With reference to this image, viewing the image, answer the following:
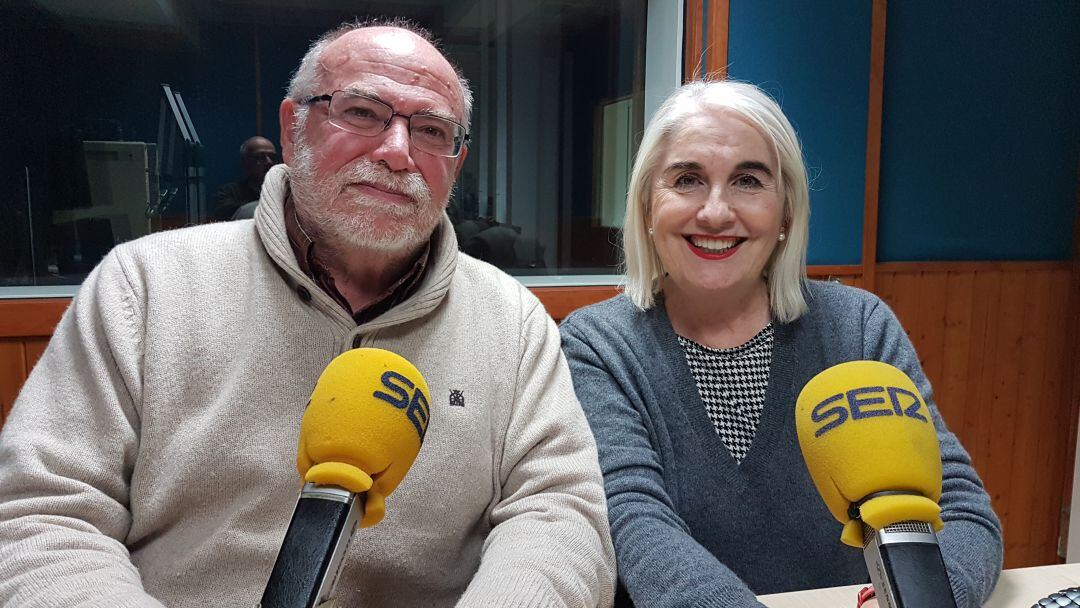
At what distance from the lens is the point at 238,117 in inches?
96.3

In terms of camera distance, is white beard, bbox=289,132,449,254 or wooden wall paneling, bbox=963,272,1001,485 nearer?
white beard, bbox=289,132,449,254

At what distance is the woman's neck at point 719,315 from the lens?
1.49m

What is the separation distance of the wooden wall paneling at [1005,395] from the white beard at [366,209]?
284 centimetres

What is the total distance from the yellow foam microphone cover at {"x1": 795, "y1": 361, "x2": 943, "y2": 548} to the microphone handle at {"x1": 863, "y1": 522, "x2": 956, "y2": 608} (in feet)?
0.05

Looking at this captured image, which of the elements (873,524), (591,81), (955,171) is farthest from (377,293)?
(955,171)

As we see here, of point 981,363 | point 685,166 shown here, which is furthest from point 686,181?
point 981,363

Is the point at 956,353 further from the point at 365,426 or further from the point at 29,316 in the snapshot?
the point at 29,316

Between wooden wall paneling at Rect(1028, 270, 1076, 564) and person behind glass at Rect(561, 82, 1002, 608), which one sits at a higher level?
person behind glass at Rect(561, 82, 1002, 608)

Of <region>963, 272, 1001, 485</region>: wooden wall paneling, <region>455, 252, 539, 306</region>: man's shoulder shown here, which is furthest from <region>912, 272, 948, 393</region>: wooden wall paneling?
<region>455, 252, 539, 306</region>: man's shoulder

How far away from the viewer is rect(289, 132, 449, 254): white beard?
124cm

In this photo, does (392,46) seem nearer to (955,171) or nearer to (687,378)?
(687,378)

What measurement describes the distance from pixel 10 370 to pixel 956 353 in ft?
11.1

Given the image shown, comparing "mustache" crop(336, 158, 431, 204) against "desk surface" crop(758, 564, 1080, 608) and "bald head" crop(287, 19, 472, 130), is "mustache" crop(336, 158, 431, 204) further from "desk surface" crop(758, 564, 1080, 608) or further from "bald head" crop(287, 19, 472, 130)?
"desk surface" crop(758, 564, 1080, 608)

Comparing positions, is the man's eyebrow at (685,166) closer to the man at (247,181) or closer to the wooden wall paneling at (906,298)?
the man at (247,181)
